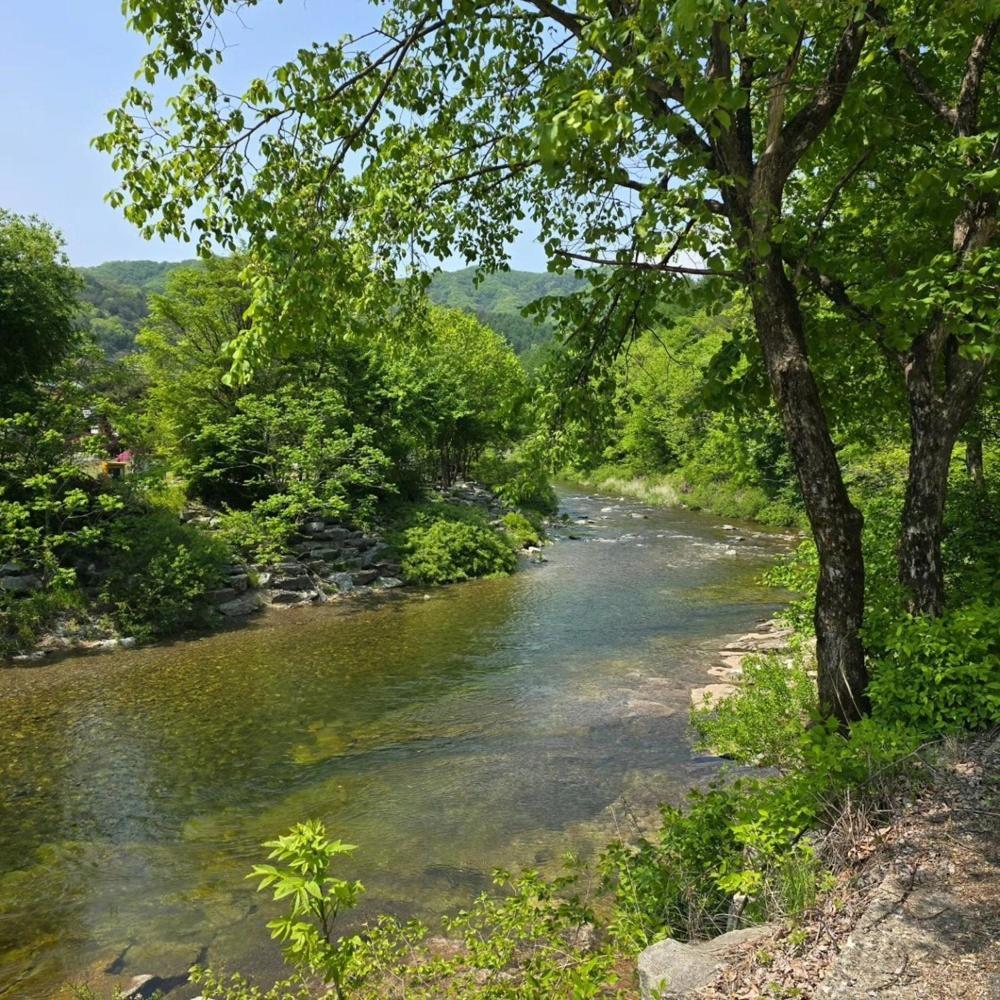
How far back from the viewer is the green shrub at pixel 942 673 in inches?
233

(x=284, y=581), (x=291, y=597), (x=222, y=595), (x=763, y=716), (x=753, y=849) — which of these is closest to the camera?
(x=753, y=849)

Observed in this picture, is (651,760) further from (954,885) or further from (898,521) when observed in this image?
(954,885)

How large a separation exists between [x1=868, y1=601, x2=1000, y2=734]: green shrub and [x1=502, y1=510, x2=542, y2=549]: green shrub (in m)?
21.5

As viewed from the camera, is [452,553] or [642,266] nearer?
[642,266]

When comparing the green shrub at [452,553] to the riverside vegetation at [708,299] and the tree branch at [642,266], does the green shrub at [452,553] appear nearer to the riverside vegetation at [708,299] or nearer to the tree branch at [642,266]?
the riverside vegetation at [708,299]

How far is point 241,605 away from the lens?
61.1ft

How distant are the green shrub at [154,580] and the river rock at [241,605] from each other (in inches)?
23.2

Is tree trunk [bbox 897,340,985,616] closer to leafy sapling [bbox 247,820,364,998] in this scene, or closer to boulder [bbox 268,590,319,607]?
leafy sapling [bbox 247,820,364,998]

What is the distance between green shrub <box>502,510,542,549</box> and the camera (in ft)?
93.1

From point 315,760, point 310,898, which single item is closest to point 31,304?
point 315,760

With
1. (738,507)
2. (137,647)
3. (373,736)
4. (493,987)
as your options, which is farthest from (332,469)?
(738,507)

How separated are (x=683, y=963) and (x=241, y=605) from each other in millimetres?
16193

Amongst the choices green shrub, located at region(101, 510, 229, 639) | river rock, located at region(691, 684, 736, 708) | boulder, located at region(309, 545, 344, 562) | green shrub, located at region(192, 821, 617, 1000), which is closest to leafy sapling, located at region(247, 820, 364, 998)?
green shrub, located at region(192, 821, 617, 1000)

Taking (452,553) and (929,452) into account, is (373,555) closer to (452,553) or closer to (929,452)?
(452,553)
